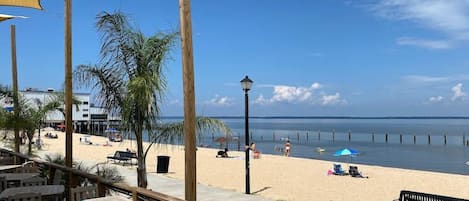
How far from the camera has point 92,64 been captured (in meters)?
8.78

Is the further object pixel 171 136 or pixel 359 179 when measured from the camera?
pixel 359 179

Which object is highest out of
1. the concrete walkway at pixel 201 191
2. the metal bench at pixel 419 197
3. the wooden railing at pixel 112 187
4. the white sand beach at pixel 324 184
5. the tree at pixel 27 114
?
the tree at pixel 27 114

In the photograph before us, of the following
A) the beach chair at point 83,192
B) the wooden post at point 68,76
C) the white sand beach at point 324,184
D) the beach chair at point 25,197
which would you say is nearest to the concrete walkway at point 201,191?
the white sand beach at point 324,184

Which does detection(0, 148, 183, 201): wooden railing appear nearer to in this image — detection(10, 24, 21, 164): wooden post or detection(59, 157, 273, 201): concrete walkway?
detection(59, 157, 273, 201): concrete walkway

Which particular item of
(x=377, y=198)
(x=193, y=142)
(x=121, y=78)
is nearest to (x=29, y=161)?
(x=121, y=78)

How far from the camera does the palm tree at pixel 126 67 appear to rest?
862cm

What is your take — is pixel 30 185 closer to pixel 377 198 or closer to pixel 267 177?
pixel 377 198

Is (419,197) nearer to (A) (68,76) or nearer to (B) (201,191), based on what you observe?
(B) (201,191)

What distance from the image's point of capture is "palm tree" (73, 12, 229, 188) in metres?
8.62

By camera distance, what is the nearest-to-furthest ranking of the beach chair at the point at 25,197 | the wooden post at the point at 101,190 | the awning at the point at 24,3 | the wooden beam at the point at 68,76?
the beach chair at the point at 25,197, the wooden post at the point at 101,190, the awning at the point at 24,3, the wooden beam at the point at 68,76

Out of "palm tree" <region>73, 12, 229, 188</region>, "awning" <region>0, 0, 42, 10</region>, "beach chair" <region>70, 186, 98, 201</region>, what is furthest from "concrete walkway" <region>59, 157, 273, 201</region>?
Result: "awning" <region>0, 0, 42, 10</region>

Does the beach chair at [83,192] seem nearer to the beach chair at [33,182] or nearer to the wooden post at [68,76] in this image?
the beach chair at [33,182]

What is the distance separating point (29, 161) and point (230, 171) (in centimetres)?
1234

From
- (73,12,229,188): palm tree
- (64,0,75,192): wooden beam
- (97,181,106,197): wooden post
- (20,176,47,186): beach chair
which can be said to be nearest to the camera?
(97,181,106,197): wooden post
